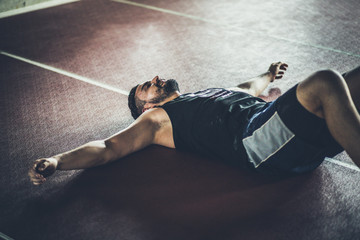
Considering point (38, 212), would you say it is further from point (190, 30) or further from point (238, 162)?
point (190, 30)

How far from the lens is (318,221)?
163 cm

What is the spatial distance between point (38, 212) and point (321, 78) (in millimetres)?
1491

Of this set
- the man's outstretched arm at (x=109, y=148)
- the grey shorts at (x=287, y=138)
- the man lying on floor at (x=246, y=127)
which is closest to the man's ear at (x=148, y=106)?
the man lying on floor at (x=246, y=127)

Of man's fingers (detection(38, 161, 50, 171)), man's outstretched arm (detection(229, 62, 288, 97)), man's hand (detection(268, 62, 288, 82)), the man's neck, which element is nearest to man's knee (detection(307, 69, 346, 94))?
A: man's outstretched arm (detection(229, 62, 288, 97))

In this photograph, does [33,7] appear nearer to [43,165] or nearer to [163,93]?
[163,93]

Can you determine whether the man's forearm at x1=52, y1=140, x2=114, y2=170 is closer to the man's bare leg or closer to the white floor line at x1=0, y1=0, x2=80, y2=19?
the man's bare leg

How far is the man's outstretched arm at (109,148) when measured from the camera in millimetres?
1782

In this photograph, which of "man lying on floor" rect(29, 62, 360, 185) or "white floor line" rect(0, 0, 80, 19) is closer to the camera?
"man lying on floor" rect(29, 62, 360, 185)

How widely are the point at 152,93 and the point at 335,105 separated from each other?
1.11 metres

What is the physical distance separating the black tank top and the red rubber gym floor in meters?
0.15

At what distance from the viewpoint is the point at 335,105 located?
4.59 ft

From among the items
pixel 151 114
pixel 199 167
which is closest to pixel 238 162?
pixel 199 167

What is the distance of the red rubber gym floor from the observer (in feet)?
5.49

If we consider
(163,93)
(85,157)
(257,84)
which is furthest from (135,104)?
(257,84)
